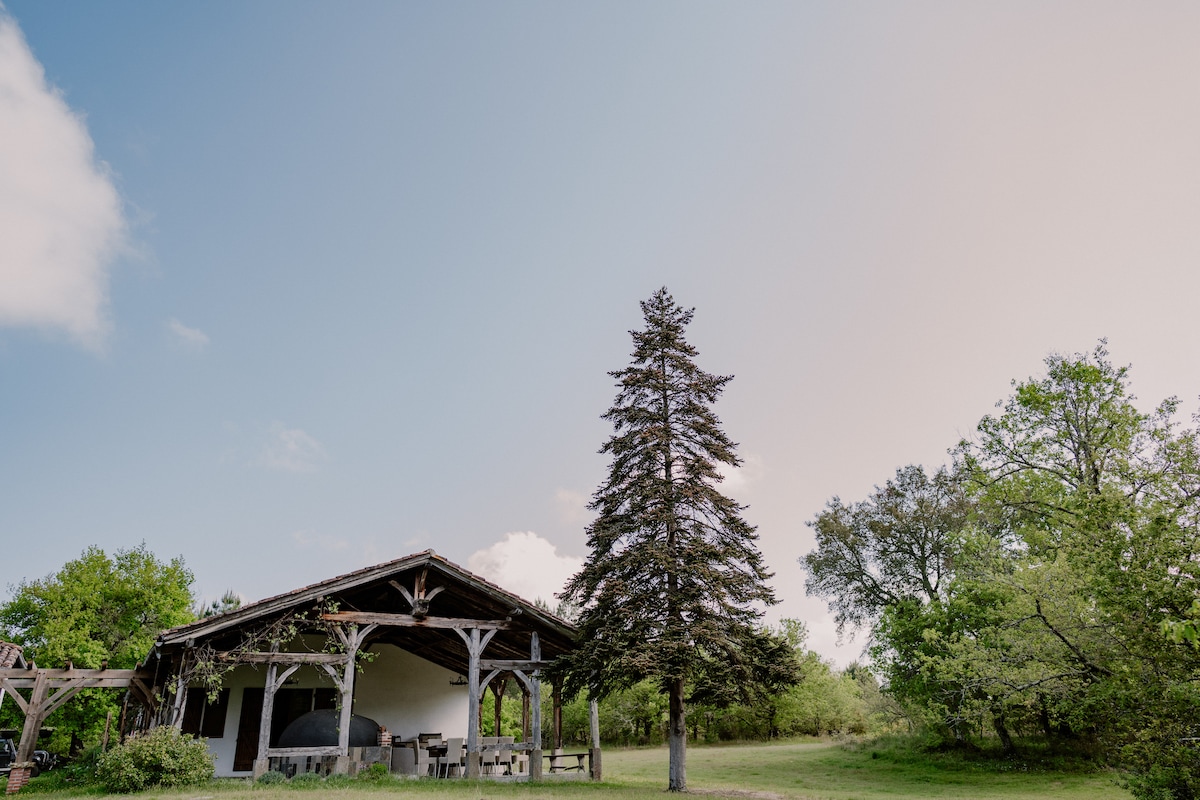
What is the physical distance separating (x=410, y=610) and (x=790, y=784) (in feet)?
45.4

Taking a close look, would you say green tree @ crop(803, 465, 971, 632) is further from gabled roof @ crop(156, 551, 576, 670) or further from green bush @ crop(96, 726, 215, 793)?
green bush @ crop(96, 726, 215, 793)

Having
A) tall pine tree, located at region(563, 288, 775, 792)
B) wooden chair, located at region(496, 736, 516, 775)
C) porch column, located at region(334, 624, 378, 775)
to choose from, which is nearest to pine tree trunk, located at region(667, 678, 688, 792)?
tall pine tree, located at region(563, 288, 775, 792)

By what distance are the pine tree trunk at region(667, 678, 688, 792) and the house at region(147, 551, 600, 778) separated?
339 cm

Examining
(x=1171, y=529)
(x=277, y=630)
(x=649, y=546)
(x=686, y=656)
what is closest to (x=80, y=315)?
(x=277, y=630)

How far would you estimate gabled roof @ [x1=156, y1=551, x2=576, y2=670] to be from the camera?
15820 mm

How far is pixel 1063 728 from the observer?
26938mm

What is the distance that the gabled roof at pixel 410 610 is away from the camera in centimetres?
1582

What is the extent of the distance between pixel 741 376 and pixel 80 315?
695 inches

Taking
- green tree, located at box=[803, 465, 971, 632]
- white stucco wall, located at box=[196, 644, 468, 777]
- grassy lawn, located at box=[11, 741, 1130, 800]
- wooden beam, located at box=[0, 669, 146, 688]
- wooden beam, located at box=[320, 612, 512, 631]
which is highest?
green tree, located at box=[803, 465, 971, 632]

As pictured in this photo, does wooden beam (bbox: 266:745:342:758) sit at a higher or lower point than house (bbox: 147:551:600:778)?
lower

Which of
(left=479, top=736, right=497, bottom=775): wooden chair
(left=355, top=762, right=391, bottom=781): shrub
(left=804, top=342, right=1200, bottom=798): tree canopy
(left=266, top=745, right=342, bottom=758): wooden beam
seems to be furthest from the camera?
(left=479, top=736, right=497, bottom=775): wooden chair

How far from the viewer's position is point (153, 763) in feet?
45.2

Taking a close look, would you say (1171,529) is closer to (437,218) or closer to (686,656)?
(686,656)

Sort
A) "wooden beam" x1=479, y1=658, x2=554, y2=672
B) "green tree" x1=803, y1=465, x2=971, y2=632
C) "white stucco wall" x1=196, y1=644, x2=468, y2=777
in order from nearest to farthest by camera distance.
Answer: "wooden beam" x1=479, y1=658, x2=554, y2=672 < "white stucco wall" x1=196, y1=644, x2=468, y2=777 < "green tree" x1=803, y1=465, x2=971, y2=632
